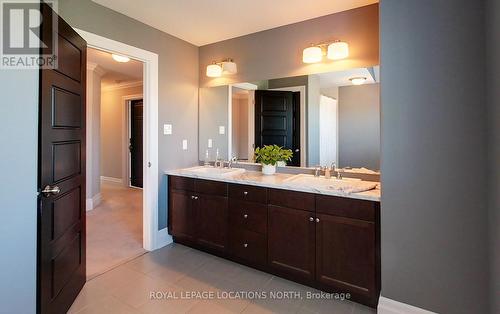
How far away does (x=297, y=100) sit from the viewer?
2.64m

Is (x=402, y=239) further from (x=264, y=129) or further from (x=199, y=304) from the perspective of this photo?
(x=264, y=129)

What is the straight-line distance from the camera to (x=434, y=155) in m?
1.57

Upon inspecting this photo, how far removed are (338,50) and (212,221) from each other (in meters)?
1.99

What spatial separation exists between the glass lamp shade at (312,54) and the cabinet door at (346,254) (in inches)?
55.8

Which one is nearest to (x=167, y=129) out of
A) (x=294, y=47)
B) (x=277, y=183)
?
(x=277, y=183)

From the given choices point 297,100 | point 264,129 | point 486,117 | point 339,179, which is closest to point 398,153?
point 486,117

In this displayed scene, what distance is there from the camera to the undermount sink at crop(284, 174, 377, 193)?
1.91m

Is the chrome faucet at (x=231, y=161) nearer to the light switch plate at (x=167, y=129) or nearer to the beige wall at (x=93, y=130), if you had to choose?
the light switch plate at (x=167, y=129)

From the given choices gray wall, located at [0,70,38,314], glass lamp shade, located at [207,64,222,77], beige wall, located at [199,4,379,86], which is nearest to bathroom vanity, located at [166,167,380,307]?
beige wall, located at [199,4,379,86]

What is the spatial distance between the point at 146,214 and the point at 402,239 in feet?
7.90

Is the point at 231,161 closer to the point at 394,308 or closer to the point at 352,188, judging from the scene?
the point at 352,188

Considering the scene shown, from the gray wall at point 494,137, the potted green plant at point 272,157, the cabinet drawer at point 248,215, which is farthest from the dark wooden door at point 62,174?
Result: the gray wall at point 494,137

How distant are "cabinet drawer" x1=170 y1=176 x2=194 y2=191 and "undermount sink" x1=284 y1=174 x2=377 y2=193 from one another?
1083mm

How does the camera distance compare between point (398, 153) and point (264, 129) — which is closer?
point (398, 153)
